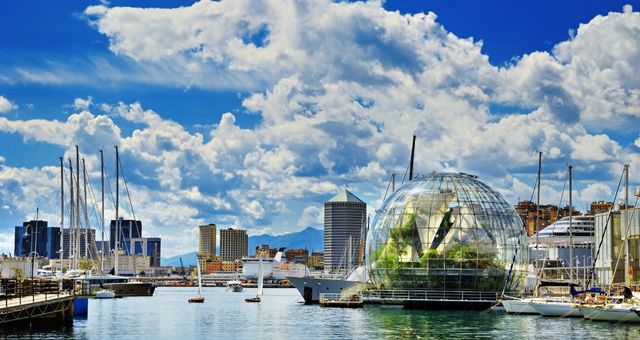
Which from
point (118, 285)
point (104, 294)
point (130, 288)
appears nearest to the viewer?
point (104, 294)

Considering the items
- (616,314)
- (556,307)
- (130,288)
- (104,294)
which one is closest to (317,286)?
(556,307)

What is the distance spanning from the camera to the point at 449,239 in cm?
10600

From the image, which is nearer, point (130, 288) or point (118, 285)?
point (118, 285)

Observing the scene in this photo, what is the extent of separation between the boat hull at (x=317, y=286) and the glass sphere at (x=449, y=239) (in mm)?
6243

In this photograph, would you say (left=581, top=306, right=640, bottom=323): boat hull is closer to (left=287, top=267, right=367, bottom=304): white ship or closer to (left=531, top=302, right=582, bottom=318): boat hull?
(left=531, top=302, right=582, bottom=318): boat hull

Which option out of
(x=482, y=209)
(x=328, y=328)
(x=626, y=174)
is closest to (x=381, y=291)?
(x=482, y=209)

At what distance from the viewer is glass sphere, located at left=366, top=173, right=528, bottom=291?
347 feet

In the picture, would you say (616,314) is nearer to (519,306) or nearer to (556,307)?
(556,307)

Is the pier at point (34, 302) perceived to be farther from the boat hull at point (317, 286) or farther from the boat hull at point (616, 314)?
the boat hull at point (317, 286)

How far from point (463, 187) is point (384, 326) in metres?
38.4

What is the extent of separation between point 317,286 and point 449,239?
69.8 feet

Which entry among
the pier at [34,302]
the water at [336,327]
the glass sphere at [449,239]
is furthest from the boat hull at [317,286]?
the pier at [34,302]

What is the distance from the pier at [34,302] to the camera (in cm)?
6781

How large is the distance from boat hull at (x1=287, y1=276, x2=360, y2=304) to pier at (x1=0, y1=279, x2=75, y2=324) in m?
44.7
